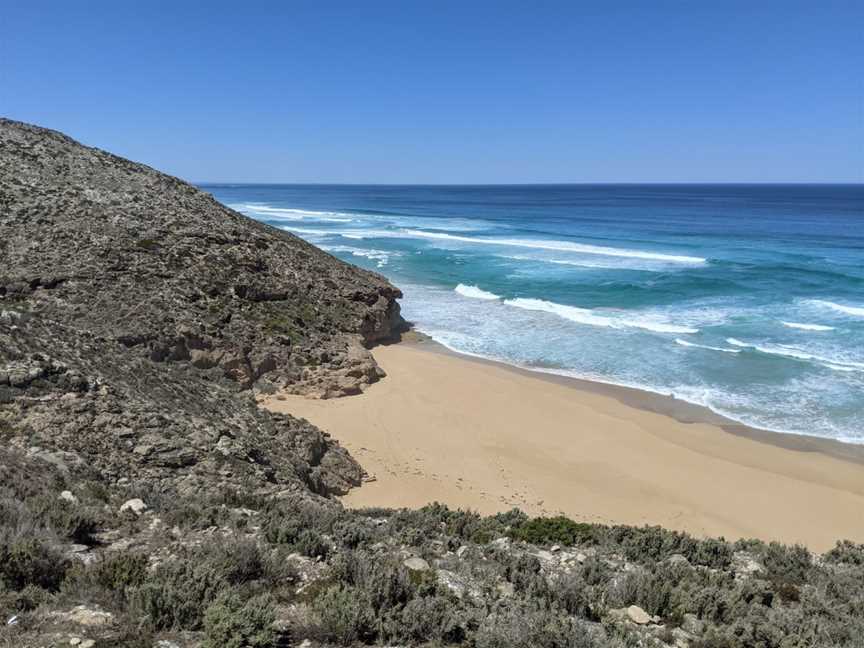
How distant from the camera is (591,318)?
28.9 metres

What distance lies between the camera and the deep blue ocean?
20.3 metres

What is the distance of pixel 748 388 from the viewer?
65.6ft

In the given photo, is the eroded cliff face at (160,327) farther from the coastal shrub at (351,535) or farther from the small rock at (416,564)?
the small rock at (416,564)

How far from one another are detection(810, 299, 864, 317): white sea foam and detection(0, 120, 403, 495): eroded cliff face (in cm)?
2179

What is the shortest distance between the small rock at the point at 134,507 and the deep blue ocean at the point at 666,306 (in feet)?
52.3

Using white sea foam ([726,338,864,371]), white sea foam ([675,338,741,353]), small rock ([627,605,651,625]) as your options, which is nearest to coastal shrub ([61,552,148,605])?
small rock ([627,605,651,625])

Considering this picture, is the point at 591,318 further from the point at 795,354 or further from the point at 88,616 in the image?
the point at 88,616

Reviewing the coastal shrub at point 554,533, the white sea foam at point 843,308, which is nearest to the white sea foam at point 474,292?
the white sea foam at point 843,308

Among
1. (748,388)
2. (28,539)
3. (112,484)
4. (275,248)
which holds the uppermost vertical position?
(275,248)

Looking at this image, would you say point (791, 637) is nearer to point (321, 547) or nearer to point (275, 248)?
point (321, 547)

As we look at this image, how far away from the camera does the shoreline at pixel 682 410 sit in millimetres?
15828

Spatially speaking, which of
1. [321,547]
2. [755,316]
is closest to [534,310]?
[755,316]

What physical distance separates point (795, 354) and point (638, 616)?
21.2 m

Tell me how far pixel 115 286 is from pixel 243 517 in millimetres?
12522
